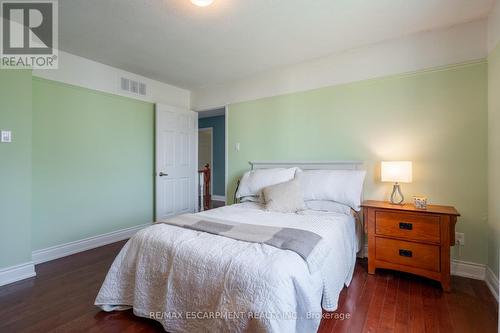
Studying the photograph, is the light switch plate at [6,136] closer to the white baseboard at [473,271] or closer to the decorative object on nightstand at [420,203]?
the decorative object on nightstand at [420,203]

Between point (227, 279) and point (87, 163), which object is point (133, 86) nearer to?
point (87, 163)

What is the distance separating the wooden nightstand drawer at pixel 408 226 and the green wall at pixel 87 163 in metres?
3.22

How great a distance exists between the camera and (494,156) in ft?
6.55

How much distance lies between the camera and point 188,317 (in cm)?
138

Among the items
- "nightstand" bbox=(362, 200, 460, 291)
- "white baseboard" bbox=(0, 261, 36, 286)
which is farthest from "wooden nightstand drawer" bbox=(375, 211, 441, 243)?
"white baseboard" bbox=(0, 261, 36, 286)

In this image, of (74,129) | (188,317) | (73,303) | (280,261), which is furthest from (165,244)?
(74,129)

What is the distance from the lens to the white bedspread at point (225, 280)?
1113mm

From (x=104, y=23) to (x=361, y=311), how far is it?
130 inches

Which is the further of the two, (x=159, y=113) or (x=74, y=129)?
(x=159, y=113)

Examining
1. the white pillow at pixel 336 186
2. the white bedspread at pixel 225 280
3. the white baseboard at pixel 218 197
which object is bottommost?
the white baseboard at pixel 218 197

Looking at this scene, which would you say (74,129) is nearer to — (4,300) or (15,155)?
(15,155)

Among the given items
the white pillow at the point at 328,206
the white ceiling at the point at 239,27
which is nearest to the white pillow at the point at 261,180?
the white pillow at the point at 328,206

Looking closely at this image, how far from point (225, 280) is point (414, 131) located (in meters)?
2.40

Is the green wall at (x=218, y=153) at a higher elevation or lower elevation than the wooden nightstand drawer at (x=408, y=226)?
higher
